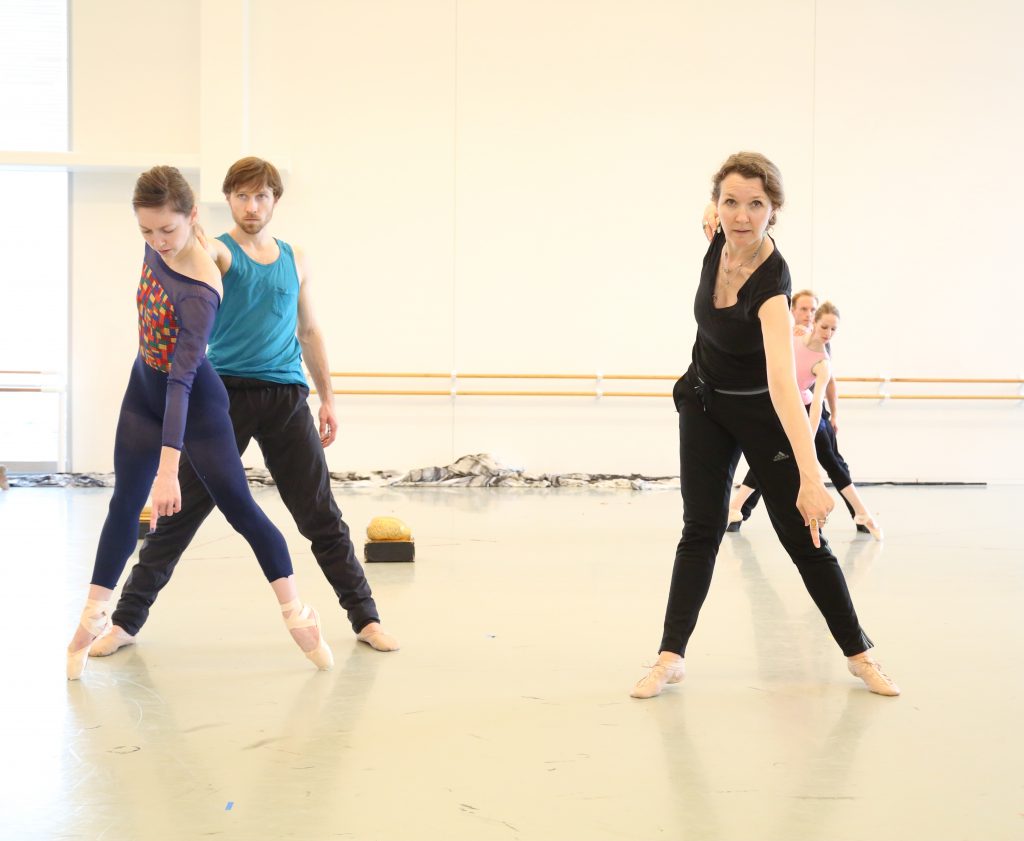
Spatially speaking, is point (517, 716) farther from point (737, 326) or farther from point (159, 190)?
point (159, 190)

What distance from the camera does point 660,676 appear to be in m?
2.41

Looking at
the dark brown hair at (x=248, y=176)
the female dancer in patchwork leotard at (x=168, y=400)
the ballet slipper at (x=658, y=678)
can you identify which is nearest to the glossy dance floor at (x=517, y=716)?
the ballet slipper at (x=658, y=678)

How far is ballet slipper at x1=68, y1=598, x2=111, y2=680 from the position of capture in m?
2.44

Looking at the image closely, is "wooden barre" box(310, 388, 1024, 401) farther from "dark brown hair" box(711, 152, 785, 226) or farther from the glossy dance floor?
"dark brown hair" box(711, 152, 785, 226)

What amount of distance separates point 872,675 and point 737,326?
89 centimetres

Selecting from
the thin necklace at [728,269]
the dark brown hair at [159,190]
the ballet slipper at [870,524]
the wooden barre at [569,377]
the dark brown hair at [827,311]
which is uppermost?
the dark brown hair at [159,190]

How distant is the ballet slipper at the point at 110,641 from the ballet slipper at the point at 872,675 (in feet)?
6.16

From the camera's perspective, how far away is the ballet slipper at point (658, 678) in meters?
2.37

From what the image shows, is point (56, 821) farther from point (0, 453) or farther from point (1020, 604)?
point (0, 453)

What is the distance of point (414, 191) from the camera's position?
852 cm

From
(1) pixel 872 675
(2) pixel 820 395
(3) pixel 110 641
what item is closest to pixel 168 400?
(3) pixel 110 641

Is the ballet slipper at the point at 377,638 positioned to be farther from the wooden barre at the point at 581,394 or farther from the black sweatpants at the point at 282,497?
the wooden barre at the point at 581,394

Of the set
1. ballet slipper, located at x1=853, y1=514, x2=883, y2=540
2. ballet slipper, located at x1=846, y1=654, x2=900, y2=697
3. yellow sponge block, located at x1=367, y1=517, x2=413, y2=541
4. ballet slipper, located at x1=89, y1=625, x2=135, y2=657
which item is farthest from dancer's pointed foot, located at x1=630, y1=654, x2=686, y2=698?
ballet slipper, located at x1=853, y1=514, x2=883, y2=540

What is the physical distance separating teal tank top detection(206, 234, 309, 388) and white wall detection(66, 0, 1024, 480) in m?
5.70
